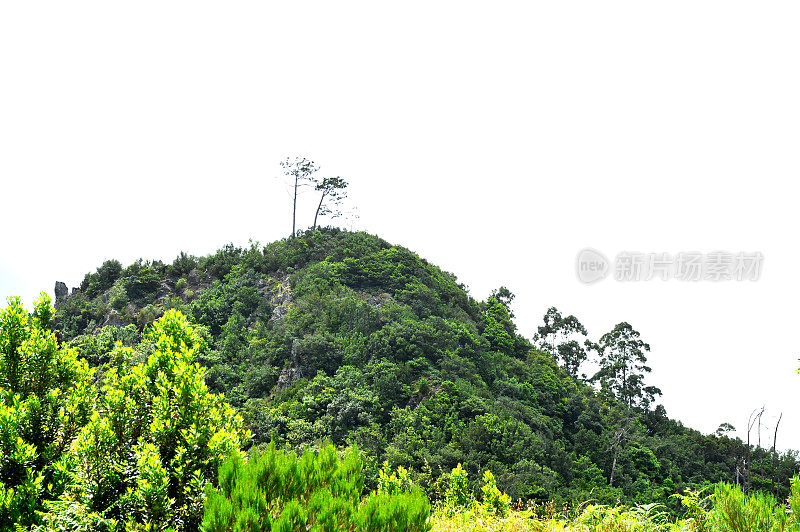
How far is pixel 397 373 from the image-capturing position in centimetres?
1914

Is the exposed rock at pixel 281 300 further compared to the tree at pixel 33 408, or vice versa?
the exposed rock at pixel 281 300

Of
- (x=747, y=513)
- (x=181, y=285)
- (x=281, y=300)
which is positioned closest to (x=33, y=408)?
(x=747, y=513)

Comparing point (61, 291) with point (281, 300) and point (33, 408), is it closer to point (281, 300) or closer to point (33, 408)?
point (281, 300)

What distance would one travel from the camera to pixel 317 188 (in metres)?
37.0

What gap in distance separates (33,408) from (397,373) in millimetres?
14608

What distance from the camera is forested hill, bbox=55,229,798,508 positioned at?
16.2 meters

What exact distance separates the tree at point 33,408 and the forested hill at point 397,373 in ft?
14.3

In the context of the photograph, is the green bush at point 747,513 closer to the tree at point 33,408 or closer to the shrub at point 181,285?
the tree at point 33,408

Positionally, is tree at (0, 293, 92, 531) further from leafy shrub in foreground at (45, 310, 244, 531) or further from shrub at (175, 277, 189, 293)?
shrub at (175, 277, 189, 293)

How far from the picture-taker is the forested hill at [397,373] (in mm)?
Answer: 16250

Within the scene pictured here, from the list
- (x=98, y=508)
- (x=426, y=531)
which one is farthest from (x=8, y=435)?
(x=426, y=531)

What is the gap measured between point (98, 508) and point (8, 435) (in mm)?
1524

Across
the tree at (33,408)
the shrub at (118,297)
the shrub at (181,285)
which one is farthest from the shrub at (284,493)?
the shrub at (118,297)

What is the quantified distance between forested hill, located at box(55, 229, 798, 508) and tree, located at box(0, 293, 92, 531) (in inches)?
172
